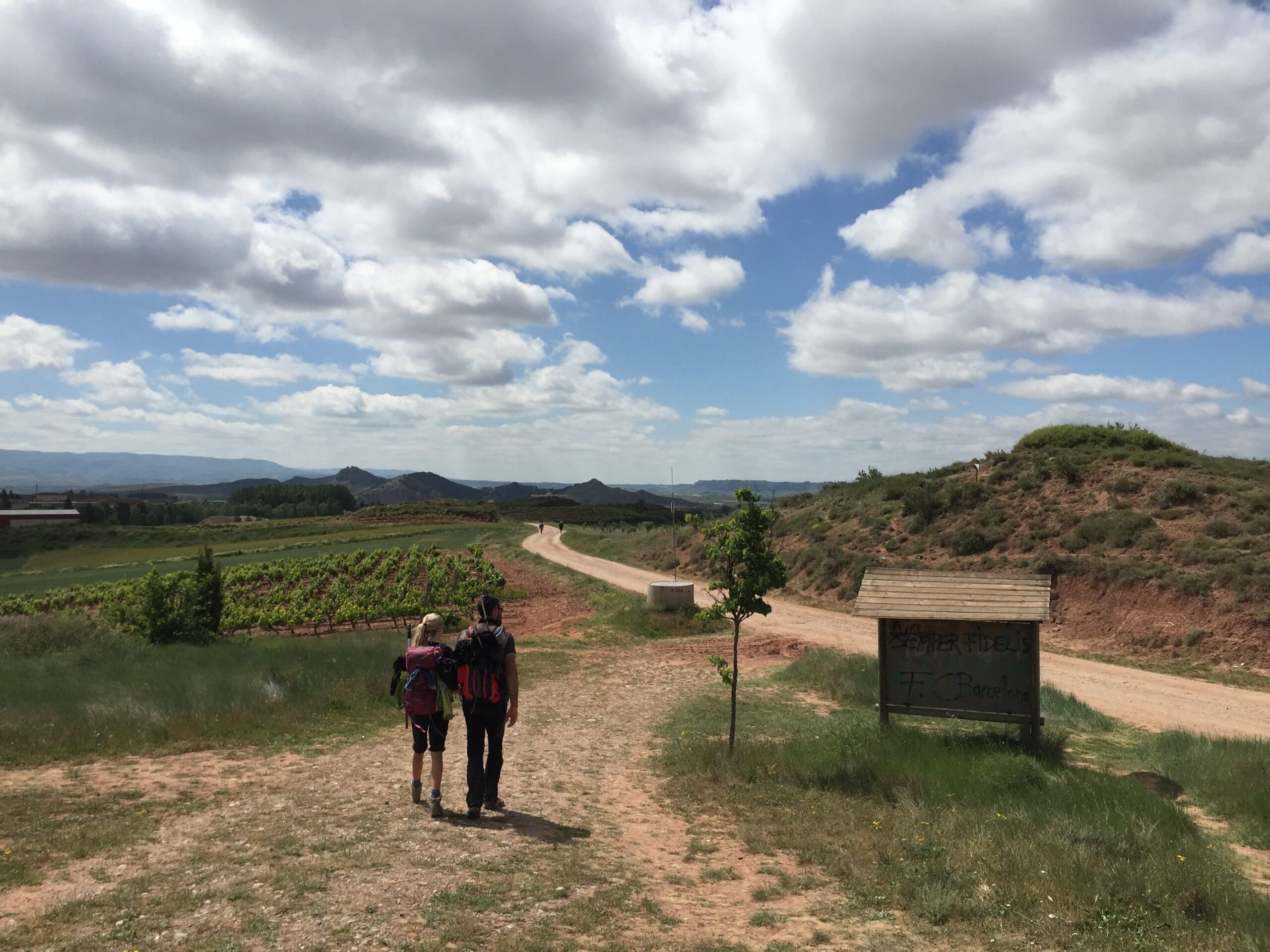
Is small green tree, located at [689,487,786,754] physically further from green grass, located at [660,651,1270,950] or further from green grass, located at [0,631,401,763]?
green grass, located at [0,631,401,763]

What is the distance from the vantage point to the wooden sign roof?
10023 mm

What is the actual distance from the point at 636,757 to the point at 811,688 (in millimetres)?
5640

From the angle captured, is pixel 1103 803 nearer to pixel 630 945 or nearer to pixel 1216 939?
pixel 1216 939

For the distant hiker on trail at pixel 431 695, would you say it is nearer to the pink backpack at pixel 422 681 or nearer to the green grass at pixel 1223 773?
the pink backpack at pixel 422 681

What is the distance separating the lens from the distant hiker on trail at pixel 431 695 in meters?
7.25

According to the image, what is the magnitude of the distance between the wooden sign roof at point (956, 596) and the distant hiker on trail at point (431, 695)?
536cm

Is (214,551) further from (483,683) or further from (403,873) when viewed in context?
(403,873)

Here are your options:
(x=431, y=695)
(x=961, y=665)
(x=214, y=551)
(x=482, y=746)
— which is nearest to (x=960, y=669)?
(x=961, y=665)

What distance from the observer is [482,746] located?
23.5 feet

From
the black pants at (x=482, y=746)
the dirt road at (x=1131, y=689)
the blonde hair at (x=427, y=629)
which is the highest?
the blonde hair at (x=427, y=629)

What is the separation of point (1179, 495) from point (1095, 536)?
349 cm

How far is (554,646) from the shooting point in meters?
19.8

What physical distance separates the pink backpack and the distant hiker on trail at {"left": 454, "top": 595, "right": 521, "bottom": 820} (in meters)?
0.24

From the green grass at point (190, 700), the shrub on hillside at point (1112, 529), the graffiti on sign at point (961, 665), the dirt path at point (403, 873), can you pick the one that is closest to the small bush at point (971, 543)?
the shrub on hillside at point (1112, 529)
